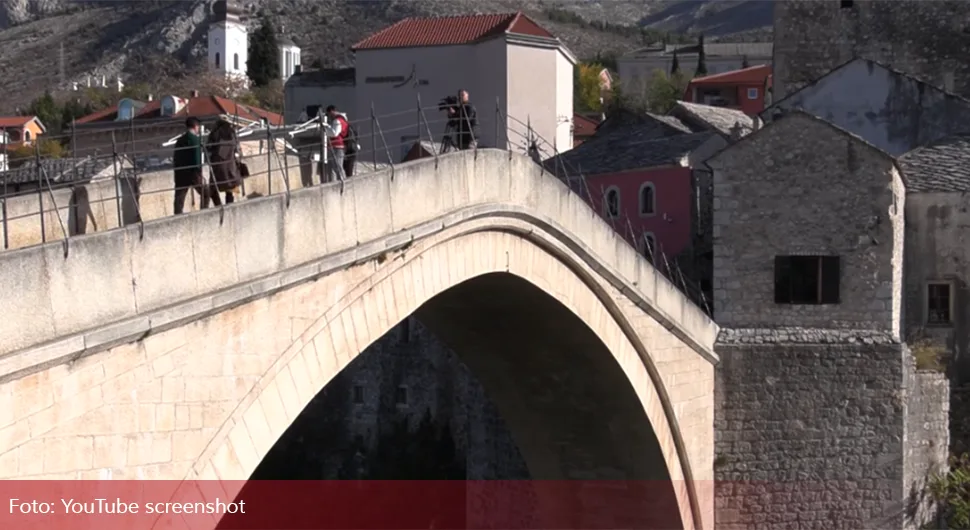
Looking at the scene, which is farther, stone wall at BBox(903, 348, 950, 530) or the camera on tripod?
stone wall at BBox(903, 348, 950, 530)

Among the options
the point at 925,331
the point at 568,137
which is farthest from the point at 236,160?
the point at 568,137

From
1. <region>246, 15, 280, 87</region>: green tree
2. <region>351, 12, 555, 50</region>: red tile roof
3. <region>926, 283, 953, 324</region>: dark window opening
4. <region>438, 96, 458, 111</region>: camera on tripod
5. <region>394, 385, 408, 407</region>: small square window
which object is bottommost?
<region>394, 385, 408, 407</region>: small square window

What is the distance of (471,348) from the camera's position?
2031 centimetres

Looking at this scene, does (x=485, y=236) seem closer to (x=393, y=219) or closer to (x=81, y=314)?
(x=393, y=219)

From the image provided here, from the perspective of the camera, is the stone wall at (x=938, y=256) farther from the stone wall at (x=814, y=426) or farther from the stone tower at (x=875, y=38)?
the stone tower at (x=875, y=38)

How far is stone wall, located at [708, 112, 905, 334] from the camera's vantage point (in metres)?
21.0

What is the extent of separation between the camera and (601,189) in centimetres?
2842

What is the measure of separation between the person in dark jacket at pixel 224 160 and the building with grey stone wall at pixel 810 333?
9984mm

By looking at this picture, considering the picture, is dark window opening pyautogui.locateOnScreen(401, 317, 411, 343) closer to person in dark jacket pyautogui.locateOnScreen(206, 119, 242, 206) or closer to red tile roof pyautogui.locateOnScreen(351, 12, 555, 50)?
red tile roof pyautogui.locateOnScreen(351, 12, 555, 50)

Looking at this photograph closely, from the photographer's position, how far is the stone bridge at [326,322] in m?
Result: 9.04

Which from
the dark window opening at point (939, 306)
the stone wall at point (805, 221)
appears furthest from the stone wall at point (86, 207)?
the dark window opening at point (939, 306)

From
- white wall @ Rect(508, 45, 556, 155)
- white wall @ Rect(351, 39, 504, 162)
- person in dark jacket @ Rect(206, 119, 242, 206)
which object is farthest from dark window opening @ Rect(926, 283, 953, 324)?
white wall @ Rect(508, 45, 556, 155)

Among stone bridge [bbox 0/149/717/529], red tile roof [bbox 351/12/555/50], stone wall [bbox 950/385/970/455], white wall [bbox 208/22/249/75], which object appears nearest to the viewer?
stone bridge [bbox 0/149/717/529]

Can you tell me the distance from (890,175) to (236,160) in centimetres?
1082
